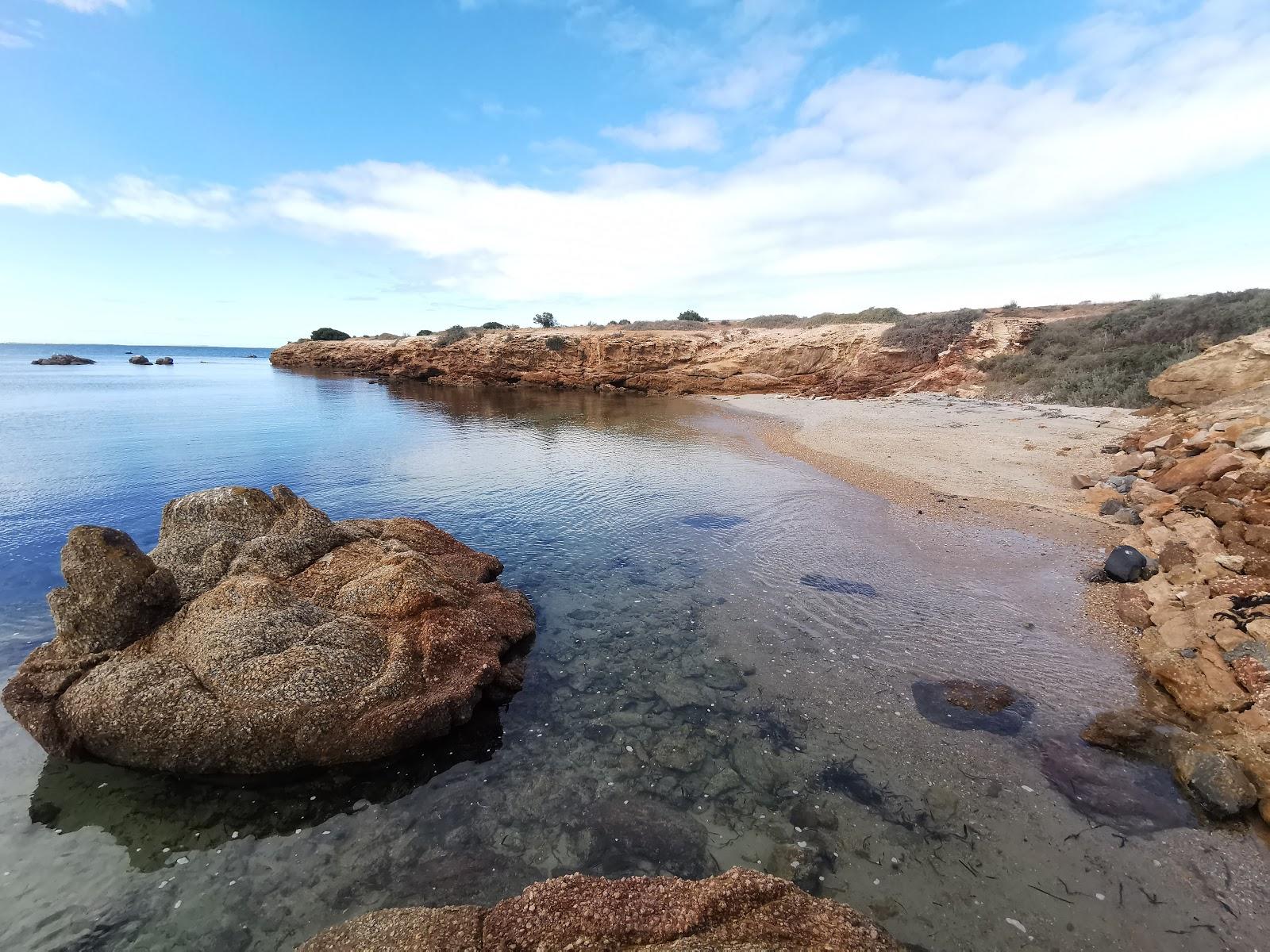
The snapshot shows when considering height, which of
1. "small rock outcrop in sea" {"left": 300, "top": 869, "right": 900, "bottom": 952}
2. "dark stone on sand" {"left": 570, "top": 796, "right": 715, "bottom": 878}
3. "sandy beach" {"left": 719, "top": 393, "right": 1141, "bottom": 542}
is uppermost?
"sandy beach" {"left": 719, "top": 393, "right": 1141, "bottom": 542}

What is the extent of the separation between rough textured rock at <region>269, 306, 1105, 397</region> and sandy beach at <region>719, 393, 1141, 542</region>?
6.61 meters

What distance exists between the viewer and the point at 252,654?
21.4ft

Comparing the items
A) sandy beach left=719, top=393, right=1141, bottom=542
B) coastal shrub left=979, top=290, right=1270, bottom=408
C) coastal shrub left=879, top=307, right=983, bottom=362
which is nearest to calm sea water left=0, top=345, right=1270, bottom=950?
sandy beach left=719, top=393, right=1141, bottom=542

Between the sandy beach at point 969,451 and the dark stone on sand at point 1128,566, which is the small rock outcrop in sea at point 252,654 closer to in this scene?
the dark stone on sand at point 1128,566

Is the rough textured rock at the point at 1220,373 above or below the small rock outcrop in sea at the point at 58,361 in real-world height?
below

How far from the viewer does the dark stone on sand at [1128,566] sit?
10055 mm

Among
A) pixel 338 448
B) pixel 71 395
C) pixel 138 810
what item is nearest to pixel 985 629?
pixel 138 810

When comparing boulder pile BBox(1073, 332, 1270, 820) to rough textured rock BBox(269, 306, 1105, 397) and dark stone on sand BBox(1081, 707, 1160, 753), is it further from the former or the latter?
rough textured rock BBox(269, 306, 1105, 397)

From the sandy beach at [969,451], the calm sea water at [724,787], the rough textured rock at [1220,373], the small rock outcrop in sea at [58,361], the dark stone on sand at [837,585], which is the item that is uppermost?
the small rock outcrop in sea at [58,361]

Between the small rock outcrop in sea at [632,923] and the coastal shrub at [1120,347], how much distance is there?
29.9 metres

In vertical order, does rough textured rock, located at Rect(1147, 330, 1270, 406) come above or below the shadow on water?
above

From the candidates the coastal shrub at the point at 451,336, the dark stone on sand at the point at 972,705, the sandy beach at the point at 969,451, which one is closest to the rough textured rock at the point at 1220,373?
the sandy beach at the point at 969,451

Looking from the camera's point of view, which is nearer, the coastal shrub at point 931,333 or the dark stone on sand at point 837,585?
the dark stone on sand at point 837,585

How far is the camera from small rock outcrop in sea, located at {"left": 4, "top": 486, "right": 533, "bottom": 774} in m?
5.97
